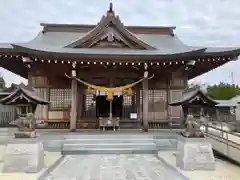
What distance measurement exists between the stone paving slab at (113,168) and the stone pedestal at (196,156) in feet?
1.56

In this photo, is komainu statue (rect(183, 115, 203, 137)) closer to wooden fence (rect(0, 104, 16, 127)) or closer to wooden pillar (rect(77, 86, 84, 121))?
wooden pillar (rect(77, 86, 84, 121))

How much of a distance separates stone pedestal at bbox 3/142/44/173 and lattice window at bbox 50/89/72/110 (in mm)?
6308

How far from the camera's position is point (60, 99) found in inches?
543

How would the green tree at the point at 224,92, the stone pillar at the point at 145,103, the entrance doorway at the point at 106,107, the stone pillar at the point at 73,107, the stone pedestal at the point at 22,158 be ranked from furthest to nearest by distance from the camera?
the green tree at the point at 224,92 < the entrance doorway at the point at 106,107 < the stone pillar at the point at 145,103 < the stone pillar at the point at 73,107 < the stone pedestal at the point at 22,158

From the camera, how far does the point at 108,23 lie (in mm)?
13773

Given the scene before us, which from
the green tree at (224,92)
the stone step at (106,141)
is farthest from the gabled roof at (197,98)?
the green tree at (224,92)

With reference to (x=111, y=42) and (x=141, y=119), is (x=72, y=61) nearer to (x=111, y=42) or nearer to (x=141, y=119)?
(x=111, y=42)

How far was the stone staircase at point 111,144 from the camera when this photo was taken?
401 inches

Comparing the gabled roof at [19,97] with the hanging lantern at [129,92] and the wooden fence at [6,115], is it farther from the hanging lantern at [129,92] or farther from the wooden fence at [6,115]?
the wooden fence at [6,115]

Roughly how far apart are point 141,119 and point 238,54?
5.78 metres

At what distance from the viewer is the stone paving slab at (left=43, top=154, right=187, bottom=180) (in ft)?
21.8

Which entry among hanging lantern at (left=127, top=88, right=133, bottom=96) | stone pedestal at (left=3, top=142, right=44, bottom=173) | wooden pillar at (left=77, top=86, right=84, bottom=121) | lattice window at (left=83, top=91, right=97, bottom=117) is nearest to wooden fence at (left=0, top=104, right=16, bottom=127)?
wooden pillar at (left=77, top=86, right=84, bottom=121)

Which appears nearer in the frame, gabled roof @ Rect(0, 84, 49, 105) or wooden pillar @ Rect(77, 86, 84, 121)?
gabled roof @ Rect(0, 84, 49, 105)

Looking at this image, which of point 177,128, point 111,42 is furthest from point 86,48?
point 177,128
